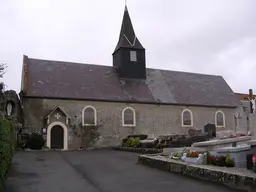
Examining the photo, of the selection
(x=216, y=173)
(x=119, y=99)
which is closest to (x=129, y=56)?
(x=119, y=99)

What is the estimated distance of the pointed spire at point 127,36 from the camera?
A: 32938 mm

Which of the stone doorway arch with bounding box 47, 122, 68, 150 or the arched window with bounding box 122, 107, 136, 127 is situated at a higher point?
the arched window with bounding box 122, 107, 136, 127

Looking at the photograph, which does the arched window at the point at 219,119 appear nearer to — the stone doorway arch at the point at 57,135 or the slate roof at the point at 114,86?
the slate roof at the point at 114,86

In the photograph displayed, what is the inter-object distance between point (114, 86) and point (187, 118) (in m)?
8.17

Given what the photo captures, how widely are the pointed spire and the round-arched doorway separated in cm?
1171

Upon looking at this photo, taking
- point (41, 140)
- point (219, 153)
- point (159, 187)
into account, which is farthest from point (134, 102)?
point (159, 187)

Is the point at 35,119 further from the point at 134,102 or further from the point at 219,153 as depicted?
the point at 219,153

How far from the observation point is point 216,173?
7.68 meters

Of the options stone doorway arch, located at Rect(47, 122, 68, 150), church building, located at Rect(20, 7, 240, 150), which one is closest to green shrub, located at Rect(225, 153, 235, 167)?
church building, located at Rect(20, 7, 240, 150)

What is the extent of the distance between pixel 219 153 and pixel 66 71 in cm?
2275

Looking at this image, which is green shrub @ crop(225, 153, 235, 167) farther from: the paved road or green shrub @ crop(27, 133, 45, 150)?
green shrub @ crop(27, 133, 45, 150)

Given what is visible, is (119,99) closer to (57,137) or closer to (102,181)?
(57,137)

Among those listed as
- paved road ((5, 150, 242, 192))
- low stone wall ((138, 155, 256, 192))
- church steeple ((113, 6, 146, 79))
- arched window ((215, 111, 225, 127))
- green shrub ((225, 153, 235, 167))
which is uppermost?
church steeple ((113, 6, 146, 79))

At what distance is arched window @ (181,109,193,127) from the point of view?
30781mm
